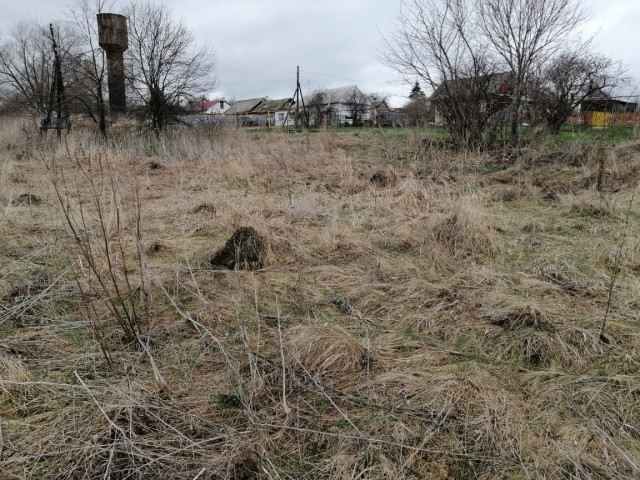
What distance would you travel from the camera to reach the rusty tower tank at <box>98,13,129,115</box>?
45.8 ft

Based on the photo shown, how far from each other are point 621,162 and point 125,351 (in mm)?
8349

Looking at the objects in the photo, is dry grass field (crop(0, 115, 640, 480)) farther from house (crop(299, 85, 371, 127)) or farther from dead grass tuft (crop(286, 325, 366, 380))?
house (crop(299, 85, 371, 127))

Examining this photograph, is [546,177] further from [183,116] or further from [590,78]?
[183,116]

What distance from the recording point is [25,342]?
2172mm

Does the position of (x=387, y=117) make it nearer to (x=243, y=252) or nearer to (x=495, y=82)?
(x=495, y=82)

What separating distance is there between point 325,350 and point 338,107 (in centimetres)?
4475

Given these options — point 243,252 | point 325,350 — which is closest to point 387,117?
Answer: point 243,252

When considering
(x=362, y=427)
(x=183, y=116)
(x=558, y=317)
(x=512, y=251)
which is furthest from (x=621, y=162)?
(x=183, y=116)

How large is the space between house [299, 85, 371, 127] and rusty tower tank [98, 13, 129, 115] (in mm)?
7207

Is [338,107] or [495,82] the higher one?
[338,107]

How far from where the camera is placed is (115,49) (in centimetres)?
1516

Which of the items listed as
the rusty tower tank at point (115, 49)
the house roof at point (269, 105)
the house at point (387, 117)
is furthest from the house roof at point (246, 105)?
the house at point (387, 117)

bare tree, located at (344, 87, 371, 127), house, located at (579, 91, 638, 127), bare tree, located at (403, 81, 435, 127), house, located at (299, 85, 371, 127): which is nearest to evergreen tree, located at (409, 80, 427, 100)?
→ bare tree, located at (403, 81, 435, 127)

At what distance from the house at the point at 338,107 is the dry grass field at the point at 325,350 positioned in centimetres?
1094
